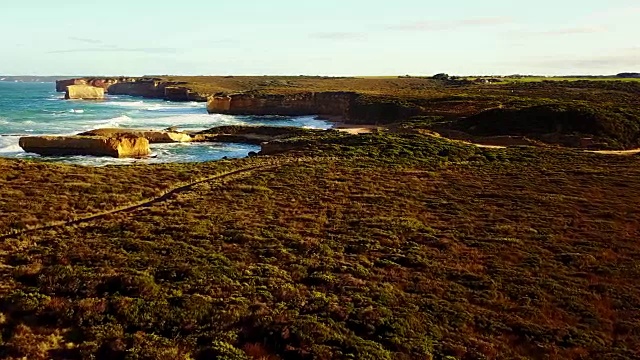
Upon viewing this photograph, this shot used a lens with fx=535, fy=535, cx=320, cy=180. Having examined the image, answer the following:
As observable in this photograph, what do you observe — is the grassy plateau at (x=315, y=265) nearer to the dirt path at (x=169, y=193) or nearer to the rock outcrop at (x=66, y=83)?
the dirt path at (x=169, y=193)

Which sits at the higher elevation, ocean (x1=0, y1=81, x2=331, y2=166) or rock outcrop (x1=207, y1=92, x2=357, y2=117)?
rock outcrop (x1=207, y1=92, x2=357, y2=117)

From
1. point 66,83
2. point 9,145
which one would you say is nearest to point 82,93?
point 66,83

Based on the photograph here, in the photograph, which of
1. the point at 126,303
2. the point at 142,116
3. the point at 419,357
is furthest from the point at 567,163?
the point at 142,116

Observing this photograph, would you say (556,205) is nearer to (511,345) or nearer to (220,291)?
(511,345)

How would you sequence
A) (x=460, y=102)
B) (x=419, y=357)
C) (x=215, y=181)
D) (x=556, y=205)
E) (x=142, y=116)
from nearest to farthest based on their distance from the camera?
(x=419, y=357)
(x=556, y=205)
(x=215, y=181)
(x=460, y=102)
(x=142, y=116)

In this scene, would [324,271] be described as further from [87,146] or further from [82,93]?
[82,93]

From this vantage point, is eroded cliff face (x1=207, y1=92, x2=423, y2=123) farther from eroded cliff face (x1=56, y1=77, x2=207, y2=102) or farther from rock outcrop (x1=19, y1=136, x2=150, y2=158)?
rock outcrop (x1=19, y1=136, x2=150, y2=158)

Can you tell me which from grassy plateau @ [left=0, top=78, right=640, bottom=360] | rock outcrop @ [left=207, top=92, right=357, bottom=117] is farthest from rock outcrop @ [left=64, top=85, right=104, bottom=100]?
grassy plateau @ [left=0, top=78, right=640, bottom=360]
